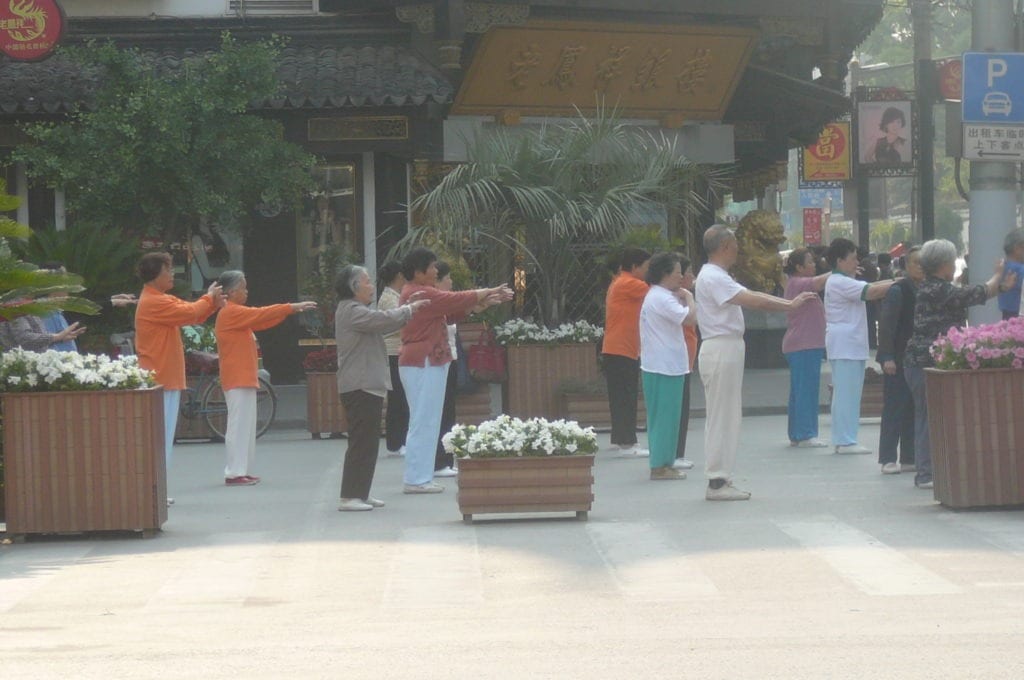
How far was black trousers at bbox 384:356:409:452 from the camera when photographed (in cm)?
1636

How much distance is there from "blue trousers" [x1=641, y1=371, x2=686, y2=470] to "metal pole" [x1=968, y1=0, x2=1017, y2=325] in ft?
9.90

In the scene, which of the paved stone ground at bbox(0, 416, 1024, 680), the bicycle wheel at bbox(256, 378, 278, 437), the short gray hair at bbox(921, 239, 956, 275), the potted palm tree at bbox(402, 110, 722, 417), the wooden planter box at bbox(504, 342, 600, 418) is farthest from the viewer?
the potted palm tree at bbox(402, 110, 722, 417)

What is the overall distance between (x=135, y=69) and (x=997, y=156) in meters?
10.1

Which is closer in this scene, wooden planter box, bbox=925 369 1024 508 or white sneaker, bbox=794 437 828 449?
wooden planter box, bbox=925 369 1024 508

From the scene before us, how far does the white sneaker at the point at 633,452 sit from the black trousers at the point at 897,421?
2.55 m

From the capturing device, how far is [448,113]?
2411 centimetres

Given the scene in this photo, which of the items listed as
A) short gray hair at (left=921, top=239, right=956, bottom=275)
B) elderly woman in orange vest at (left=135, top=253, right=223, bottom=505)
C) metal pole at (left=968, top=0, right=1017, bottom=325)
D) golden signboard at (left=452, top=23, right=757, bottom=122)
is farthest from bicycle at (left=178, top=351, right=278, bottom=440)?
short gray hair at (left=921, top=239, right=956, bottom=275)

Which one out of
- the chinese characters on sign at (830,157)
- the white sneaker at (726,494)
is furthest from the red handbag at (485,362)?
the chinese characters on sign at (830,157)

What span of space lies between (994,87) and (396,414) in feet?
19.7

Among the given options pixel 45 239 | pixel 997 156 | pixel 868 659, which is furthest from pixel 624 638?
pixel 45 239

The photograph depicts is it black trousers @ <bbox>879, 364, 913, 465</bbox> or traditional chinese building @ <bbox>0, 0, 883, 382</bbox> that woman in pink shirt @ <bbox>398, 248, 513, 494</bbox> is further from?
traditional chinese building @ <bbox>0, 0, 883, 382</bbox>

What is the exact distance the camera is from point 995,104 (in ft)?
51.1

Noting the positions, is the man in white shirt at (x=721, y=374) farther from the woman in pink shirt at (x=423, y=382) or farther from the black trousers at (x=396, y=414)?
the black trousers at (x=396, y=414)

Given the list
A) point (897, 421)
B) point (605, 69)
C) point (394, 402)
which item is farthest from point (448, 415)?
point (605, 69)
